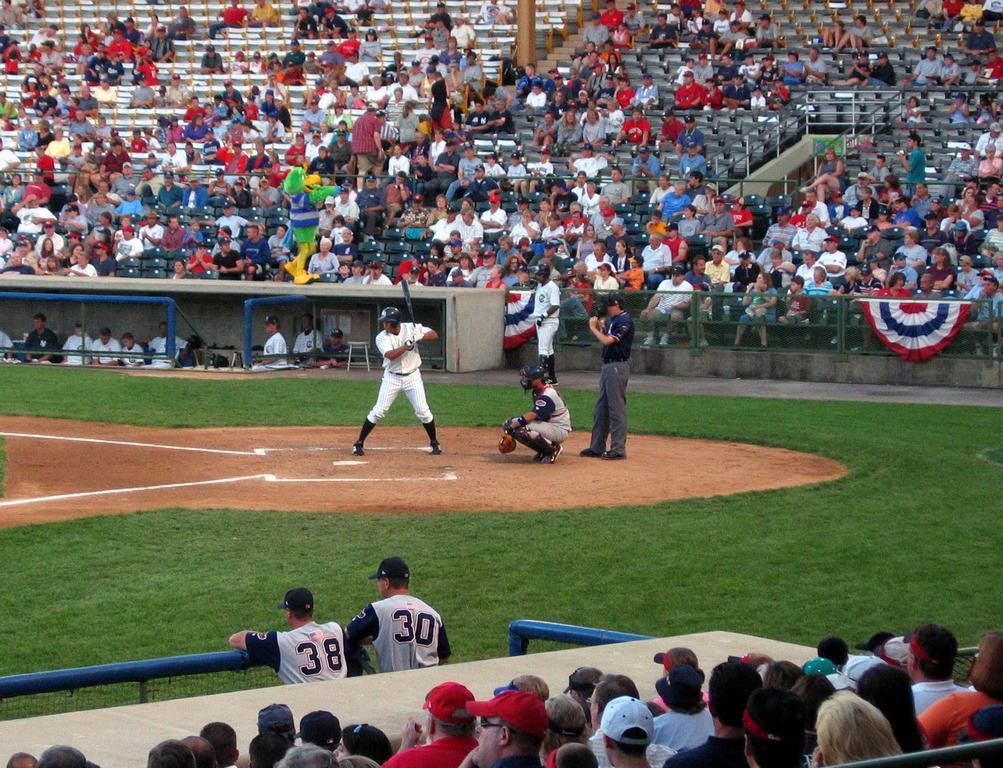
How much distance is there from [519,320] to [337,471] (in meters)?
8.46

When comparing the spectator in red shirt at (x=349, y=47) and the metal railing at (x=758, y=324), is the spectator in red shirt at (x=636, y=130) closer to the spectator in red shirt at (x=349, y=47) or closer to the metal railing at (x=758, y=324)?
the metal railing at (x=758, y=324)

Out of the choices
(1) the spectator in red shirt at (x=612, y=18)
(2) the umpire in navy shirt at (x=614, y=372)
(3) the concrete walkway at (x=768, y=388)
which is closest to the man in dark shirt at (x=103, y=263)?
(3) the concrete walkway at (x=768, y=388)

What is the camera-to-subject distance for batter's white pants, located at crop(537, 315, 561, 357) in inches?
843

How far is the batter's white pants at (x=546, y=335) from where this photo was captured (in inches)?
843

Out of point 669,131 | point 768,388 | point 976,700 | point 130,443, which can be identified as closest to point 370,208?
point 669,131

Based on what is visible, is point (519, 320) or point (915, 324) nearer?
point (915, 324)

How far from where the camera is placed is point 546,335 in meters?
21.4

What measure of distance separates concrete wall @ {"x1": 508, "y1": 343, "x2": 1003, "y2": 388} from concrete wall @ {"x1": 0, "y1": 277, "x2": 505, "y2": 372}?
919 mm

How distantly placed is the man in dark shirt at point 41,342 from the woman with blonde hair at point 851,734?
21.6 meters

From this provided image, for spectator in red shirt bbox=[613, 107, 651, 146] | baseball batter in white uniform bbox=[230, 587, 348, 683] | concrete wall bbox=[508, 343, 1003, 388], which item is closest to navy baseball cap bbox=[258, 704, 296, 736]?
baseball batter in white uniform bbox=[230, 587, 348, 683]

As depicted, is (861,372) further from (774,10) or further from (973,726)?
(973,726)

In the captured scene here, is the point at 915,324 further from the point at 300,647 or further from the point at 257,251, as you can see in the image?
the point at 300,647

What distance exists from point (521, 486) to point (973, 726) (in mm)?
9699

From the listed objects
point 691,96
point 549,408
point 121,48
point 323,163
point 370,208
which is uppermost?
point 121,48
